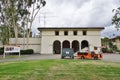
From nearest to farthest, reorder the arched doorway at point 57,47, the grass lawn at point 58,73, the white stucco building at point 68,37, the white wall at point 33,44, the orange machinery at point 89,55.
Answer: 1. the grass lawn at point 58,73
2. the orange machinery at point 89,55
3. the white stucco building at point 68,37
4. the white wall at point 33,44
5. the arched doorway at point 57,47

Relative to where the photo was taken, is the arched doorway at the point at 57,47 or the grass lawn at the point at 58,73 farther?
the arched doorway at the point at 57,47

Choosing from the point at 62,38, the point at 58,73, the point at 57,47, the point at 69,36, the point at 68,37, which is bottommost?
the point at 58,73

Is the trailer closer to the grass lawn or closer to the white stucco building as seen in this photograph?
the white stucco building

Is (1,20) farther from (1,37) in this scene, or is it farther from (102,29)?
(102,29)

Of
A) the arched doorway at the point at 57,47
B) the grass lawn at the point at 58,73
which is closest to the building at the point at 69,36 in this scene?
the arched doorway at the point at 57,47

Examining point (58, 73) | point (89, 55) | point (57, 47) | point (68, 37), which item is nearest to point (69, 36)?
point (68, 37)

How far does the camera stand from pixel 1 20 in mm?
58375

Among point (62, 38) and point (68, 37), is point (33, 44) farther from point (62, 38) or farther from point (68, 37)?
point (68, 37)

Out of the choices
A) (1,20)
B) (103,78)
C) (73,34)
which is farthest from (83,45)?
(103,78)

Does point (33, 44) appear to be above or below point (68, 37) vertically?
below

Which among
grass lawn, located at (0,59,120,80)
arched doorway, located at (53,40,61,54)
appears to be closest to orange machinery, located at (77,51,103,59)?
grass lawn, located at (0,59,120,80)

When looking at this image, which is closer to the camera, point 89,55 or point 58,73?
point 58,73

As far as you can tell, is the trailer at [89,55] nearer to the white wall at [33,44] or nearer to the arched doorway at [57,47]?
the white wall at [33,44]

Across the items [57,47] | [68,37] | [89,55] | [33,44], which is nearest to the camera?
[89,55]
